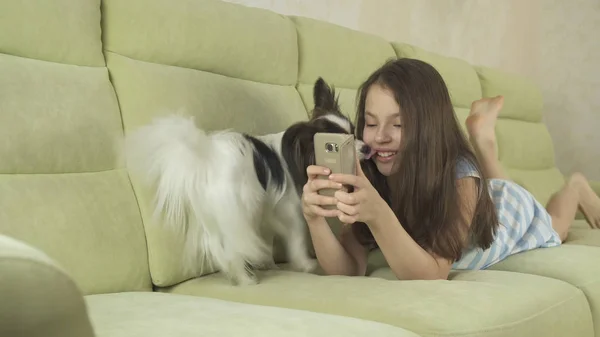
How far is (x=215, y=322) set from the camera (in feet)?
3.03

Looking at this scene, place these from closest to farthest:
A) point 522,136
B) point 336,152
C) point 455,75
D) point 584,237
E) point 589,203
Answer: point 336,152, point 584,237, point 589,203, point 455,75, point 522,136

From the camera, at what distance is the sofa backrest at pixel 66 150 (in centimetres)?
123

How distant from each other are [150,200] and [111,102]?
25 centimetres

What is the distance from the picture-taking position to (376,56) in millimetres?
2418

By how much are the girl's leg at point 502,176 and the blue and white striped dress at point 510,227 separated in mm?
185

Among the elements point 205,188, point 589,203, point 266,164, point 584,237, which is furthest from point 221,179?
point 589,203

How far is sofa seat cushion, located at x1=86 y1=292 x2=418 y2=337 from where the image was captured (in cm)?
87

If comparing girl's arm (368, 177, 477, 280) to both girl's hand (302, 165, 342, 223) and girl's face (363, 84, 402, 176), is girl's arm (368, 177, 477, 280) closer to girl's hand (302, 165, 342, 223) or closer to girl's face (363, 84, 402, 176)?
girl's hand (302, 165, 342, 223)

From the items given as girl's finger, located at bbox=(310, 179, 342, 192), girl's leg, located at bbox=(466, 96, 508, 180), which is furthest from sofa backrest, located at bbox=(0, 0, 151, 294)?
girl's leg, located at bbox=(466, 96, 508, 180)

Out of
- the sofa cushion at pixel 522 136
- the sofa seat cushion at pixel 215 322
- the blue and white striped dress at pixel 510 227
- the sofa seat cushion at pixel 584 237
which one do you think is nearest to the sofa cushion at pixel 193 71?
the sofa seat cushion at pixel 215 322

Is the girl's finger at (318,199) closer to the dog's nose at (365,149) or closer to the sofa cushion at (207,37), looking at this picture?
the dog's nose at (365,149)

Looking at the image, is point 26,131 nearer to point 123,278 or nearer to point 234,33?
point 123,278

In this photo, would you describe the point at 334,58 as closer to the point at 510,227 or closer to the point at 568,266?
the point at 510,227

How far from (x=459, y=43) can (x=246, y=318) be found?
3085 mm
